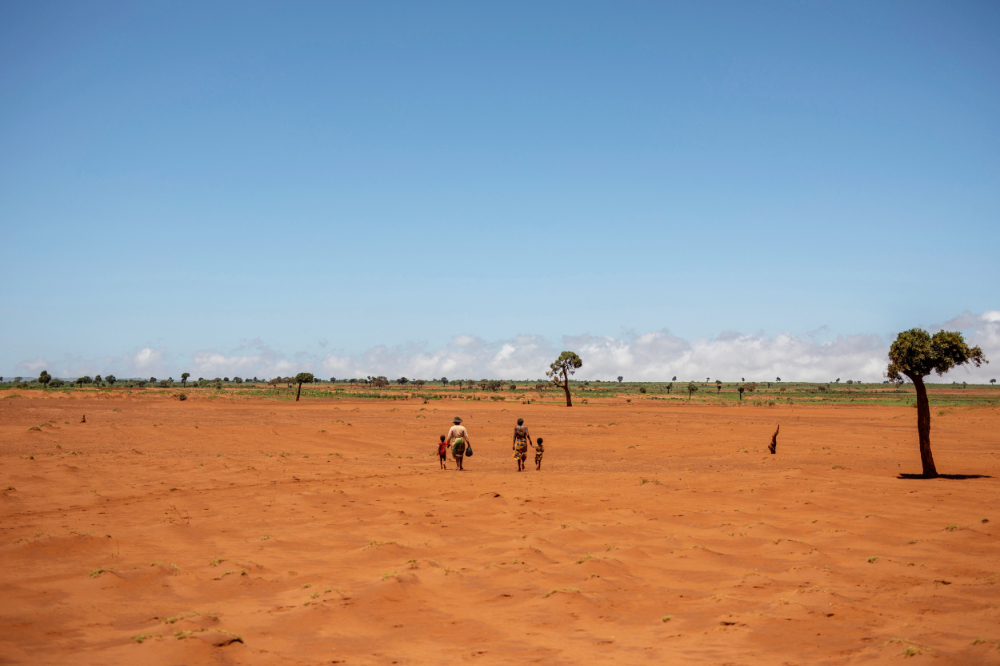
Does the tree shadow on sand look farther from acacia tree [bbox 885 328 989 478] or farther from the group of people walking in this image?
the group of people walking

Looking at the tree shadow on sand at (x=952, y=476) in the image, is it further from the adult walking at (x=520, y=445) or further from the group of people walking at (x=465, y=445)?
the adult walking at (x=520, y=445)

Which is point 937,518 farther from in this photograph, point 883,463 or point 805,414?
point 805,414

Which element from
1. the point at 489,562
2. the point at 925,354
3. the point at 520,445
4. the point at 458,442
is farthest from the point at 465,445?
the point at 925,354

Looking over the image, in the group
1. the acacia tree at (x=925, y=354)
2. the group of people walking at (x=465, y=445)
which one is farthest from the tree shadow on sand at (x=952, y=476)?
the group of people walking at (x=465, y=445)

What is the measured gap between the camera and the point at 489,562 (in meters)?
11.9

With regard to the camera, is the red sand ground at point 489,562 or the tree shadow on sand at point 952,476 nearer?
the red sand ground at point 489,562

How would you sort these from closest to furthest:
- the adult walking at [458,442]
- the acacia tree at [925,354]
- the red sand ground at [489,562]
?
the red sand ground at [489,562]
the acacia tree at [925,354]
the adult walking at [458,442]

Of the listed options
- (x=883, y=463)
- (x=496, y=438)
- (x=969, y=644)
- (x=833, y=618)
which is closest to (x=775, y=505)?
(x=833, y=618)

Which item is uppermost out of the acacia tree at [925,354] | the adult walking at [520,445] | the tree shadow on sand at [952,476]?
the acacia tree at [925,354]

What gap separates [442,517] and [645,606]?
276 inches

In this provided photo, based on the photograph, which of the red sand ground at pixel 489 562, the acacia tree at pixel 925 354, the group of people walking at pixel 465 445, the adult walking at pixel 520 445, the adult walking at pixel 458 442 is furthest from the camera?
the adult walking at pixel 520 445

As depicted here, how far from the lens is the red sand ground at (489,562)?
314 inches

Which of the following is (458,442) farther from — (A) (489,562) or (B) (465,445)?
(A) (489,562)

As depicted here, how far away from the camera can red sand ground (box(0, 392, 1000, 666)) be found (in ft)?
26.2
